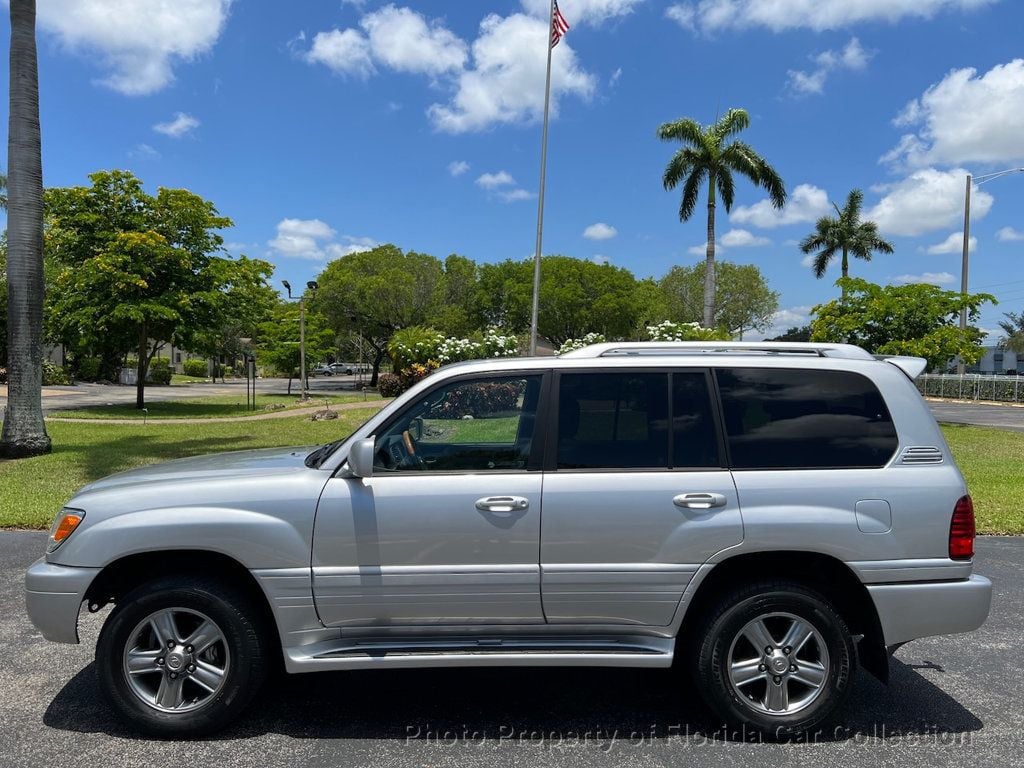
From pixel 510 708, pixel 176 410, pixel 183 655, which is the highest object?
pixel 183 655

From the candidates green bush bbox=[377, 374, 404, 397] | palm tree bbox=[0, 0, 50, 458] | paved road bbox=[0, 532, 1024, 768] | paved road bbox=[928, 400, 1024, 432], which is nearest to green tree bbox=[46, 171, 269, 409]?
green bush bbox=[377, 374, 404, 397]

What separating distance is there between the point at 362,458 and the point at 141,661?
1.43 meters

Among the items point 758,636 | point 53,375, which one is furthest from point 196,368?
point 758,636

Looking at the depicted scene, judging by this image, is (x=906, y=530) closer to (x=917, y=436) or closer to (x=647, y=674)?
(x=917, y=436)

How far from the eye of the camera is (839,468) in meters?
3.50

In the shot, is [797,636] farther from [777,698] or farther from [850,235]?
[850,235]

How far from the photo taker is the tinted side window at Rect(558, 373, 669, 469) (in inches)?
139

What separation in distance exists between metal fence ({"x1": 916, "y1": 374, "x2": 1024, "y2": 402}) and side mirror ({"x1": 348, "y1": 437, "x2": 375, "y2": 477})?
3835 cm

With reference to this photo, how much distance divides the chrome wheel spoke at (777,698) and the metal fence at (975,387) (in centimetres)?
3727

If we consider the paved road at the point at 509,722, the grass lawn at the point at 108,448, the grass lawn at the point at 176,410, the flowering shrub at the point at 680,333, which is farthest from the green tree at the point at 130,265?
the paved road at the point at 509,722

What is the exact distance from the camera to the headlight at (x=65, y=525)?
3.50m

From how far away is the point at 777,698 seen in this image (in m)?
3.45

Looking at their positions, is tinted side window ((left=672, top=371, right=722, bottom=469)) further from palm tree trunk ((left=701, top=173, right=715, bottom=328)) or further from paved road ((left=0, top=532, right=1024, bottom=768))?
palm tree trunk ((left=701, top=173, right=715, bottom=328))

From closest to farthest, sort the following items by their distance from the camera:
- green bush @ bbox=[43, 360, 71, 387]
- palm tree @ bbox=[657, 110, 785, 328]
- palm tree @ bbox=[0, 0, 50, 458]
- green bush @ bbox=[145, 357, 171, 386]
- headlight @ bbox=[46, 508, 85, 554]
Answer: headlight @ bbox=[46, 508, 85, 554], palm tree @ bbox=[0, 0, 50, 458], palm tree @ bbox=[657, 110, 785, 328], green bush @ bbox=[43, 360, 71, 387], green bush @ bbox=[145, 357, 171, 386]
